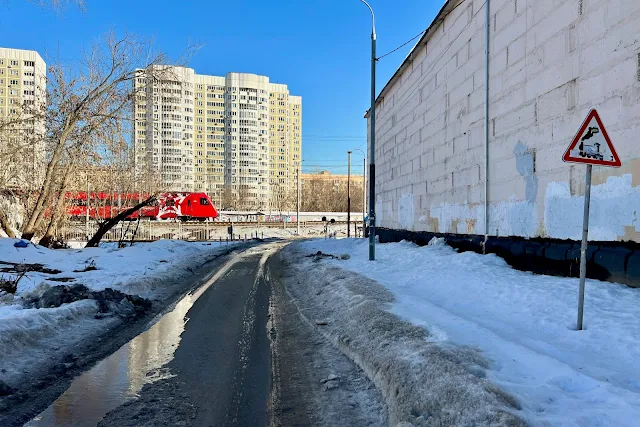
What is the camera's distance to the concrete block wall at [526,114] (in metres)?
6.37

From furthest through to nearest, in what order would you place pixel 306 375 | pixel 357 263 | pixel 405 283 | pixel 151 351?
pixel 357 263, pixel 405 283, pixel 151 351, pixel 306 375

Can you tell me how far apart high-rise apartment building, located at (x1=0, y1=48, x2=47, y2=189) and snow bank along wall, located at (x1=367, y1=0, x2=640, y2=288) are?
14514 millimetres

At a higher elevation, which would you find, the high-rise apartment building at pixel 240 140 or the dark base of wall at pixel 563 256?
the high-rise apartment building at pixel 240 140

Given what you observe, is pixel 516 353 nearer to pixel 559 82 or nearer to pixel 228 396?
pixel 228 396

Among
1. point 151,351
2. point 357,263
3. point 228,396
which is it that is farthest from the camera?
point 357,263

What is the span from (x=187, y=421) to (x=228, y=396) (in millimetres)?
594

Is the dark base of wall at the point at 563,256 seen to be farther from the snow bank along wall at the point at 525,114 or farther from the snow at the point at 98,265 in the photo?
the snow at the point at 98,265

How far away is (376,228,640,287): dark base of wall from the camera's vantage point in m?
6.14

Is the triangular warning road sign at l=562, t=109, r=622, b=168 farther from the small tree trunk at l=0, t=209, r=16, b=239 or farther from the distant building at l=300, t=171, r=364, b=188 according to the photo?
the distant building at l=300, t=171, r=364, b=188

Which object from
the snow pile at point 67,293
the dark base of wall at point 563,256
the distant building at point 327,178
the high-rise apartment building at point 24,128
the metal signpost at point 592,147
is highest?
the distant building at point 327,178

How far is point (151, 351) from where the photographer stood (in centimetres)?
Result: 546

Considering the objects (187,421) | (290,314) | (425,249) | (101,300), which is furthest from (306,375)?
(425,249)

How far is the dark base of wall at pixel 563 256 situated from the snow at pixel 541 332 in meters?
0.23

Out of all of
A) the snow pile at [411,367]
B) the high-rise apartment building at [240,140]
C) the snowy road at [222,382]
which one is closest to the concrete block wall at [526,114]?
the snow pile at [411,367]
